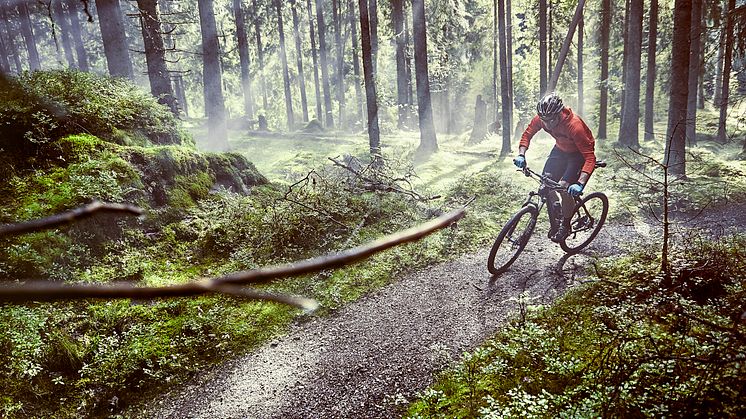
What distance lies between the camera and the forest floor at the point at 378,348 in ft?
17.6

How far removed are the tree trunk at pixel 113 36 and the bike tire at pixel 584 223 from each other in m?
14.0

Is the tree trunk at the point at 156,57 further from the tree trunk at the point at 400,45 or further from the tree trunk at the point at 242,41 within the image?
the tree trunk at the point at 242,41

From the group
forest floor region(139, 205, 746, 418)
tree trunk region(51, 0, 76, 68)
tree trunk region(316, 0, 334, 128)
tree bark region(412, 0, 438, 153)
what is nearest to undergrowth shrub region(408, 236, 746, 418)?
forest floor region(139, 205, 746, 418)

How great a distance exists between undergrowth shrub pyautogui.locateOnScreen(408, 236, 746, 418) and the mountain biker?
1894mm

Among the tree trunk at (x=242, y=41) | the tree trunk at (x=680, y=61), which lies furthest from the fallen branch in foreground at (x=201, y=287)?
the tree trunk at (x=242, y=41)

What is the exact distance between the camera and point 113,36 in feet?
46.3

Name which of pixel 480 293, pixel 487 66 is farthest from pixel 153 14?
pixel 487 66

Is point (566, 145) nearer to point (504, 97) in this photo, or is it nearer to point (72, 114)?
point (72, 114)

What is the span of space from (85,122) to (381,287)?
7.83 meters

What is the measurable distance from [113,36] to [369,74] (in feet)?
29.4

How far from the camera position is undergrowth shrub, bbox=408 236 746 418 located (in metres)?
3.55

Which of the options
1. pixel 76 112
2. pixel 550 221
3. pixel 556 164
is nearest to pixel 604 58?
pixel 556 164

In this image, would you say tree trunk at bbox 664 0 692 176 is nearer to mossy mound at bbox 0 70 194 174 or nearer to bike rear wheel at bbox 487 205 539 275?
bike rear wheel at bbox 487 205 539 275

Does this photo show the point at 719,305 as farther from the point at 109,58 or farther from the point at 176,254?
the point at 109,58
